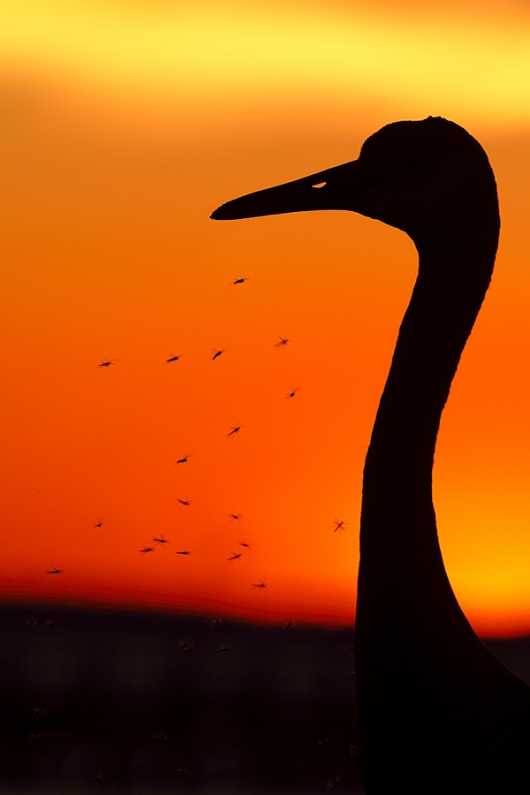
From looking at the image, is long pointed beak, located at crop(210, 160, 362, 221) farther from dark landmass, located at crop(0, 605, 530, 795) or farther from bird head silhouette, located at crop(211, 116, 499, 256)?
dark landmass, located at crop(0, 605, 530, 795)

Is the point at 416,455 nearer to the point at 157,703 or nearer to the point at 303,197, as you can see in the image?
the point at 303,197

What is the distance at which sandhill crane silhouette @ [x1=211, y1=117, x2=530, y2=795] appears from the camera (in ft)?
12.3

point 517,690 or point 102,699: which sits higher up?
point 517,690

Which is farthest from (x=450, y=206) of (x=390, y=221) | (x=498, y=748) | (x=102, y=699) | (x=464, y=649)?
(x=102, y=699)

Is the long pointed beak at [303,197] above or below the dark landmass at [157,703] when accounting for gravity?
above

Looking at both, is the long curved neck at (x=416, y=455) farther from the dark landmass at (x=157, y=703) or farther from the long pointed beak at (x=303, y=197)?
the dark landmass at (x=157, y=703)

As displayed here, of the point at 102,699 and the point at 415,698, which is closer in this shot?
the point at 415,698

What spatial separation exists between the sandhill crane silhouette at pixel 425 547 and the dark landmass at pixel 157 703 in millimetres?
6241

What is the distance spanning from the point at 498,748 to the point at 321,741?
768mm

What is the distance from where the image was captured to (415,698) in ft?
12.3

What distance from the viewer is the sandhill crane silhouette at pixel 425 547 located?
3.75 meters

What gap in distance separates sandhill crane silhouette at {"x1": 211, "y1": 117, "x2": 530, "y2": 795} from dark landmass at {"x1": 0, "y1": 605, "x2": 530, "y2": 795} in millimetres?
Result: 6241

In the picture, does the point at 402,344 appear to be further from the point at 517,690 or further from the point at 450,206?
the point at 517,690

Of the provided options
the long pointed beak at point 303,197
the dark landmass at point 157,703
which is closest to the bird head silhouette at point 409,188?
the long pointed beak at point 303,197
